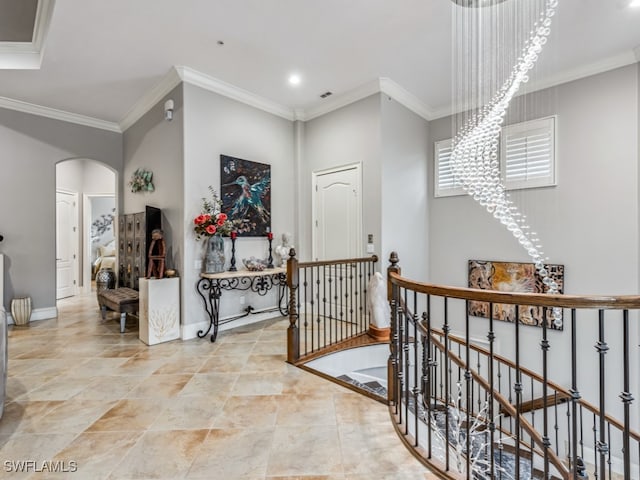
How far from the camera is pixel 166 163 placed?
4.18 meters

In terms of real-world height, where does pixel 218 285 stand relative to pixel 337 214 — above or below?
below

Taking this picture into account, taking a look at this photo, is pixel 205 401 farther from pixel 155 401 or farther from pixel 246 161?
pixel 246 161

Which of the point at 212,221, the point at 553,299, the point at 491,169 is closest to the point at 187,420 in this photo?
the point at 212,221

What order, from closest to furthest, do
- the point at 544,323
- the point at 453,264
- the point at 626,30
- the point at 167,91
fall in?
1. the point at 544,323
2. the point at 626,30
3. the point at 167,91
4. the point at 453,264

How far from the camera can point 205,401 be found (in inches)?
96.7

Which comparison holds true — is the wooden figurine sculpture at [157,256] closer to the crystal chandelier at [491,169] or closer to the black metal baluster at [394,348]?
the black metal baluster at [394,348]

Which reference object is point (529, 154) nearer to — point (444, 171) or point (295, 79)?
point (444, 171)

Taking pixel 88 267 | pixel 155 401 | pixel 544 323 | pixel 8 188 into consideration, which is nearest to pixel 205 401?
pixel 155 401

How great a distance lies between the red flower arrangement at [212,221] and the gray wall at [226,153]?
3.2 inches

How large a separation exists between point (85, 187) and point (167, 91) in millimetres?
4424

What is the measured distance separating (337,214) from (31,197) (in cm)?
463

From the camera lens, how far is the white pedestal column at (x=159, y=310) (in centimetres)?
363

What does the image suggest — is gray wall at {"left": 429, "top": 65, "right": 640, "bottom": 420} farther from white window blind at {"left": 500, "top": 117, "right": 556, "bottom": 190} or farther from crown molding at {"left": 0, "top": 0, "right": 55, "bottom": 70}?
crown molding at {"left": 0, "top": 0, "right": 55, "bottom": 70}

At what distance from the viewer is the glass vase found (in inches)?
155
